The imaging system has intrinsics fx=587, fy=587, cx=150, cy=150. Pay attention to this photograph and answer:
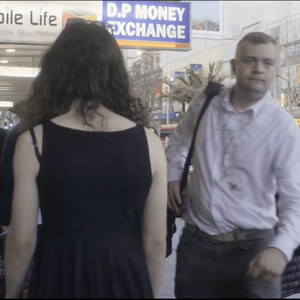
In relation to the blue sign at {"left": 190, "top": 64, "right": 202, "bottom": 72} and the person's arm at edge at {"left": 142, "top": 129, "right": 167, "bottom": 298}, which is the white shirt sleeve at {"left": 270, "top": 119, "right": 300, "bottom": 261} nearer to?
the person's arm at edge at {"left": 142, "top": 129, "right": 167, "bottom": 298}

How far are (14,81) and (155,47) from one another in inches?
150

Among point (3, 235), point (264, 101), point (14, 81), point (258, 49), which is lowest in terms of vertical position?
point (3, 235)

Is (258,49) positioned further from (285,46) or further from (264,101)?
(285,46)

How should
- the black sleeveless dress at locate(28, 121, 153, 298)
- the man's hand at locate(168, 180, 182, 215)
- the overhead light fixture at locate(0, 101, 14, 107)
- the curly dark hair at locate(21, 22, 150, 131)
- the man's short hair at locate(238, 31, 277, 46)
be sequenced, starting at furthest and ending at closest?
the overhead light fixture at locate(0, 101, 14, 107), the man's hand at locate(168, 180, 182, 215), the man's short hair at locate(238, 31, 277, 46), the curly dark hair at locate(21, 22, 150, 131), the black sleeveless dress at locate(28, 121, 153, 298)

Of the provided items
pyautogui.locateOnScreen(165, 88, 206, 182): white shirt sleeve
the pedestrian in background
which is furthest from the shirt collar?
the pedestrian in background

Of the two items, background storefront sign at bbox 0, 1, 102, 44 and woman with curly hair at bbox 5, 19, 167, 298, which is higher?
background storefront sign at bbox 0, 1, 102, 44

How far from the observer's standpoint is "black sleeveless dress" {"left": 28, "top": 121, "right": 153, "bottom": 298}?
1883mm

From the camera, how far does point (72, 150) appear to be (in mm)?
1895

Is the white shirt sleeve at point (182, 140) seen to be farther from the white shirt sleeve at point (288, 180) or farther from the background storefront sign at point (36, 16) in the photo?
the background storefront sign at point (36, 16)

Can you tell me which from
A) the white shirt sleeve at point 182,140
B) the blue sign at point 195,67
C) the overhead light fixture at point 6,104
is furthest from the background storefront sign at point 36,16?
the white shirt sleeve at point 182,140

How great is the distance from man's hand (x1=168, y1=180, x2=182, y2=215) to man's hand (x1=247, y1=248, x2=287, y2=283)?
1.82 ft

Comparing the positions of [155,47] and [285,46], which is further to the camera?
[285,46]

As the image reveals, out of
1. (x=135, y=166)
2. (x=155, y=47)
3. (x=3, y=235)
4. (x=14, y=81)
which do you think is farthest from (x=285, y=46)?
(x=135, y=166)

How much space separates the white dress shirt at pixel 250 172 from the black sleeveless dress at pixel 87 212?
0.53 meters
